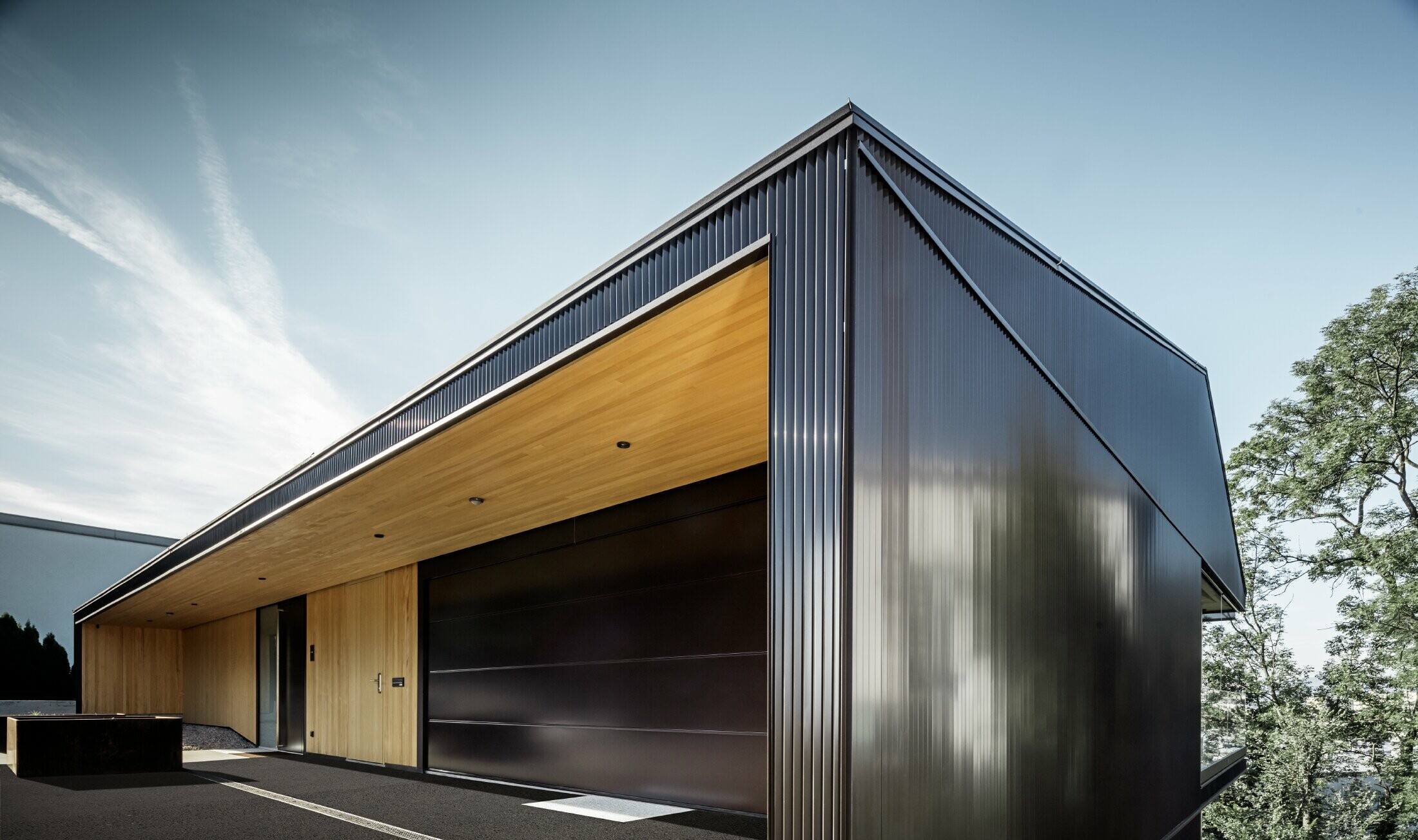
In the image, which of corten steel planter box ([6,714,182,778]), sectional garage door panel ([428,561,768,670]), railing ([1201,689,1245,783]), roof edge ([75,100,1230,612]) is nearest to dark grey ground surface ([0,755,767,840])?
corten steel planter box ([6,714,182,778])

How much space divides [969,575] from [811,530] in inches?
46.8

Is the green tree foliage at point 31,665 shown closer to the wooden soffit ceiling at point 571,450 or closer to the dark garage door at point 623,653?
the wooden soffit ceiling at point 571,450

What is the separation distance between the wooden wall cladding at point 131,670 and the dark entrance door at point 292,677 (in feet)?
22.3

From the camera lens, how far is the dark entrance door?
53.9ft

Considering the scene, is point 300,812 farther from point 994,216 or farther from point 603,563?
point 994,216

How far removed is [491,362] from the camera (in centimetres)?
598

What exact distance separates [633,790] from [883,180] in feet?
21.9

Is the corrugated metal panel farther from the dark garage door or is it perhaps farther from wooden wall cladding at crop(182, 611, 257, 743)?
wooden wall cladding at crop(182, 611, 257, 743)

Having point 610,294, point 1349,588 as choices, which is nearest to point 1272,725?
point 1349,588

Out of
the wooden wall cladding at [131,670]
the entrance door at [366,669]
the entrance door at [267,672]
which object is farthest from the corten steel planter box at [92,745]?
the wooden wall cladding at [131,670]

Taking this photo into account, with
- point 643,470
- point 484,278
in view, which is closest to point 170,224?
point 484,278

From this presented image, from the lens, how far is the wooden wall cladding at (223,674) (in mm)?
18656

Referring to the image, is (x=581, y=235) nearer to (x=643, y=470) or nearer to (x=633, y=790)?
(x=643, y=470)

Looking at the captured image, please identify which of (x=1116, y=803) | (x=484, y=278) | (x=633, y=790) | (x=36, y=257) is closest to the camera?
(x=1116, y=803)
